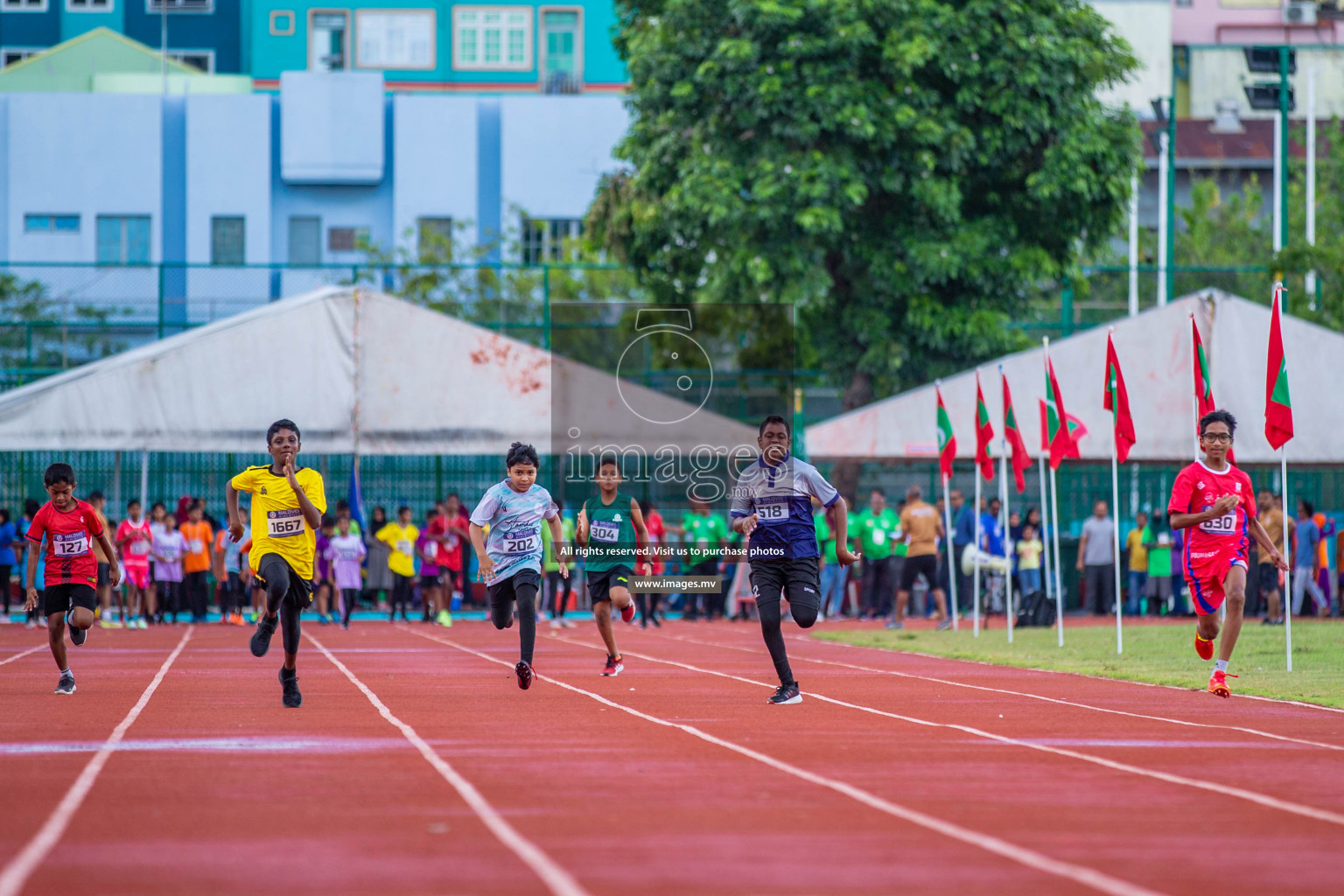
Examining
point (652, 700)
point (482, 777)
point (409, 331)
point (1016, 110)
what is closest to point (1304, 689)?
point (652, 700)

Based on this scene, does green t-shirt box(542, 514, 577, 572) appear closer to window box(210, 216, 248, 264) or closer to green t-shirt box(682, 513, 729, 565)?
green t-shirt box(682, 513, 729, 565)

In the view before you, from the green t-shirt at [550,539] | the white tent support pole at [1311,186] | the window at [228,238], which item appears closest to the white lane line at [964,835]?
the green t-shirt at [550,539]

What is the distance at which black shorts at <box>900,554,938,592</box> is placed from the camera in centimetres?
2623

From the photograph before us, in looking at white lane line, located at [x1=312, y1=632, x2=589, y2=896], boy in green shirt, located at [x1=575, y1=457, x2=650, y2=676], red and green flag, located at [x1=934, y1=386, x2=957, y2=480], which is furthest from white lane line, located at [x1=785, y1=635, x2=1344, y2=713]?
white lane line, located at [x1=312, y1=632, x2=589, y2=896]

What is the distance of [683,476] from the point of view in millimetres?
29797

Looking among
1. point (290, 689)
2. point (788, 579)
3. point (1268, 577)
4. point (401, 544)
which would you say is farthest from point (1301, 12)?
→ point (290, 689)

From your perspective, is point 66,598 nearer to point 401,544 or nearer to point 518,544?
point 518,544

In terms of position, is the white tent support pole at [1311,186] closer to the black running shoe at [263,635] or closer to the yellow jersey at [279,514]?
the yellow jersey at [279,514]

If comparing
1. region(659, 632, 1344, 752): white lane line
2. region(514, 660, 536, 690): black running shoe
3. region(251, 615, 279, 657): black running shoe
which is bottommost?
region(659, 632, 1344, 752): white lane line

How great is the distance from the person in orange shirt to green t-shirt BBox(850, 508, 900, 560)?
9934 mm

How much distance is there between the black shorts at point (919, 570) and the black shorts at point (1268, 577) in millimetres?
4731

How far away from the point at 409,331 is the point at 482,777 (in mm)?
17952

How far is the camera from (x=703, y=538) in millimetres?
28516

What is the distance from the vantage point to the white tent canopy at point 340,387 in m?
25.6
